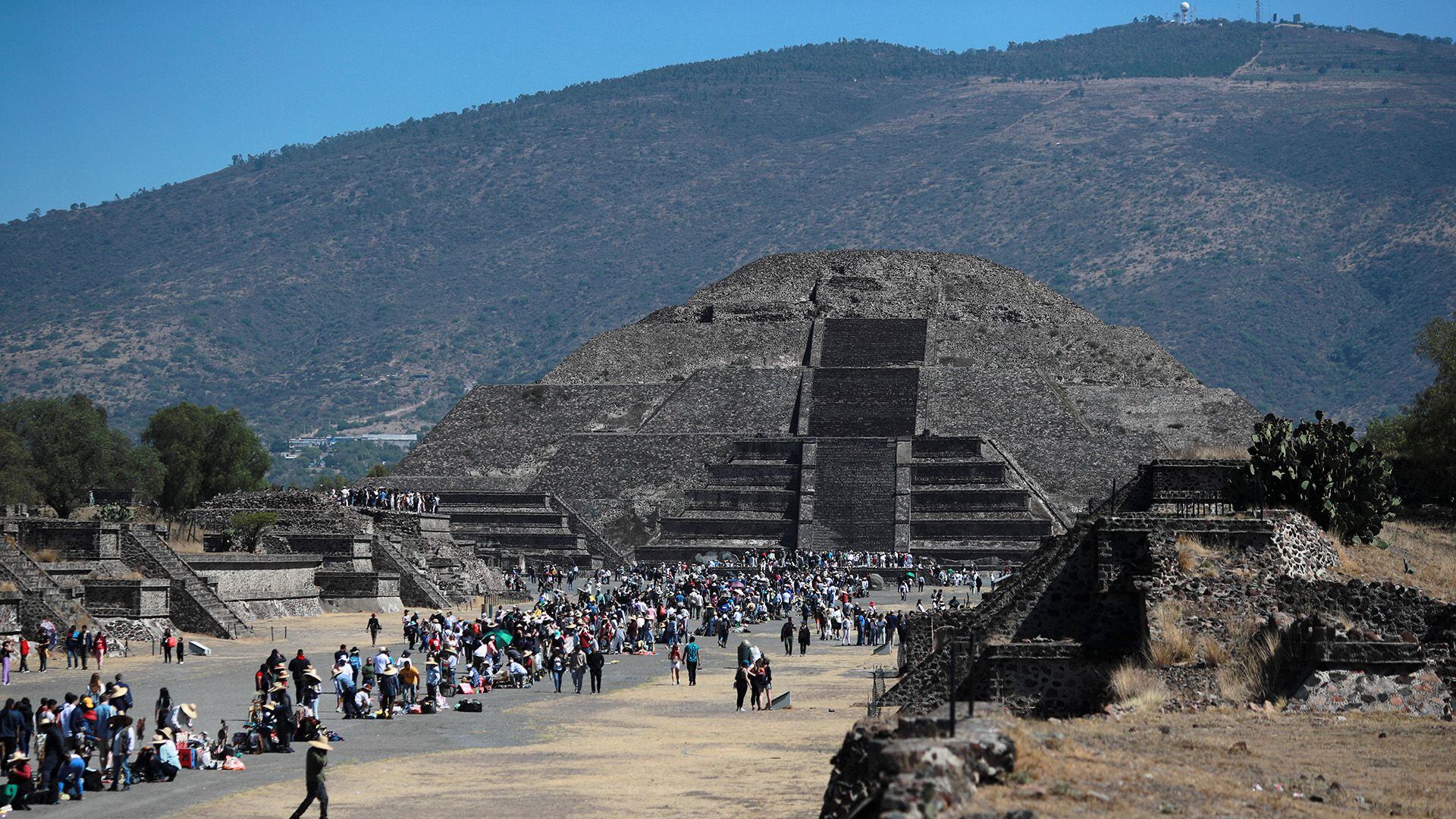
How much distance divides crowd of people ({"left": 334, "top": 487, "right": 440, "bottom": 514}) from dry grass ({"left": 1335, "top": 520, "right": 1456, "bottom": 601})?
1182 inches

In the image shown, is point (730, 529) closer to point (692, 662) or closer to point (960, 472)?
point (960, 472)

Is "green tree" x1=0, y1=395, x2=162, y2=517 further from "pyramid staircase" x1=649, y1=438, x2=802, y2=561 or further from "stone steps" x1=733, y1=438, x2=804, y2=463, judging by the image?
"stone steps" x1=733, y1=438, x2=804, y2=463

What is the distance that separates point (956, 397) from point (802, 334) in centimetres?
1233

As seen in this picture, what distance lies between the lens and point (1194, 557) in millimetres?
20094

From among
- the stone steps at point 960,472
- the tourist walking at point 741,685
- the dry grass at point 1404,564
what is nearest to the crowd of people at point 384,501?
the stone steps at point 960,472

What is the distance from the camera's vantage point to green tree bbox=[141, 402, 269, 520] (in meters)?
69.1

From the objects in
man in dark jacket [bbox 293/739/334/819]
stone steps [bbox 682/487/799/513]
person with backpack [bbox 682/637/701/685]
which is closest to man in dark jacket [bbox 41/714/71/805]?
man in dark jacket [bbox 293/739/334/819]

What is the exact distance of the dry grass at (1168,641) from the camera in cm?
Result: 1931

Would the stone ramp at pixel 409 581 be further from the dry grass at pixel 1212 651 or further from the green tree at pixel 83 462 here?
the dry grass at pixel 1212 651

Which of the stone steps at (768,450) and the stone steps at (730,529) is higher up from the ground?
the stone steps at (768,450)

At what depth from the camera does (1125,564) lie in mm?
20672

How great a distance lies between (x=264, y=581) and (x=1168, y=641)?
85.2ft

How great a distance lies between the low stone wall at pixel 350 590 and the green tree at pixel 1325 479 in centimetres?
2523

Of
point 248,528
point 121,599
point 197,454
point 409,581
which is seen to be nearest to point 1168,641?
point 121,599
